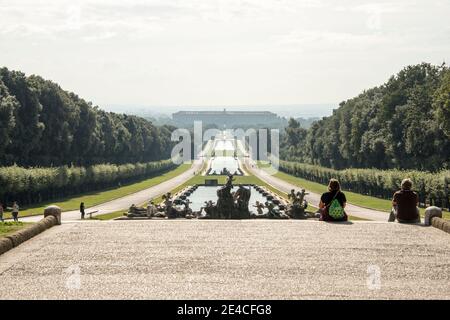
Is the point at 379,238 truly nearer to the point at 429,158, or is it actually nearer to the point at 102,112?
the point at 429,158

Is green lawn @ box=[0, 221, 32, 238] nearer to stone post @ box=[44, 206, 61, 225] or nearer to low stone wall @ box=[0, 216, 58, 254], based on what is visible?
low stone wall @ box=[0, 216, 58, 254]

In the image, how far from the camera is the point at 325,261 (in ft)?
57.8

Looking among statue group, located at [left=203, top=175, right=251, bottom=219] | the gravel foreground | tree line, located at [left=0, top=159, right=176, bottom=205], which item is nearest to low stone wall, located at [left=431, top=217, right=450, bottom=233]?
the gravel foreground

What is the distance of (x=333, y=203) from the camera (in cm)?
2394

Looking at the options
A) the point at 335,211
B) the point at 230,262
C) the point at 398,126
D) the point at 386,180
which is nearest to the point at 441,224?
the point at 335,211

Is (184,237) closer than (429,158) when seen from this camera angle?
Yes

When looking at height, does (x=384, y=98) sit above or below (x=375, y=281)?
above

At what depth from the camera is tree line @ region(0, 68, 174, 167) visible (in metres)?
77.4

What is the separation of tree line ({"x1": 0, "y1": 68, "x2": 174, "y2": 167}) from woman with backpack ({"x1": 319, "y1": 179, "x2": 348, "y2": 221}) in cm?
5158

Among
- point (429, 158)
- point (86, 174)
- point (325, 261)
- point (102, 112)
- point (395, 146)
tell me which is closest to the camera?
point (325, 261)

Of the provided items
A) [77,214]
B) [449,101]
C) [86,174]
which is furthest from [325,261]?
[86,174]

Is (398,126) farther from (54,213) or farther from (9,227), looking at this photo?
(9,227)

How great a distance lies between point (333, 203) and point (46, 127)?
68045mm

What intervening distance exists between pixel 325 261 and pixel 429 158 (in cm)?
6487
